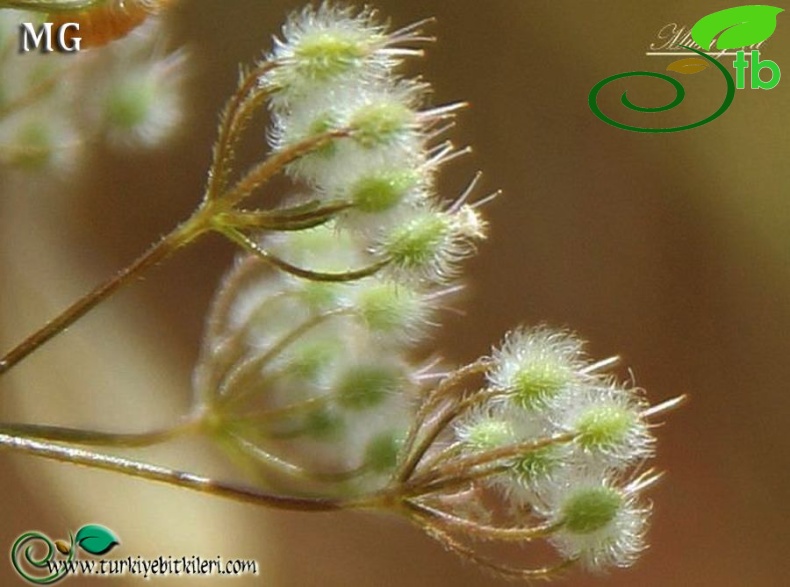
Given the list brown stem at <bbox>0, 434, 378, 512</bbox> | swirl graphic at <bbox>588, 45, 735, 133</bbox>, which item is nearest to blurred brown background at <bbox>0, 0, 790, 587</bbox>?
swirl graphic at <bbox>588, 45, 735, 133</bbox>

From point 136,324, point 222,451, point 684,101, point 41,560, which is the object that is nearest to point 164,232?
point 136,324

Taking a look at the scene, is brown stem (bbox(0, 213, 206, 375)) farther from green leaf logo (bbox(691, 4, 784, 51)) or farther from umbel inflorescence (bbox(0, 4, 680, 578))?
green leaf logo (bbox(691, 4, 784, 51))

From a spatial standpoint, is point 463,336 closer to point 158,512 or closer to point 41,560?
point 158,512

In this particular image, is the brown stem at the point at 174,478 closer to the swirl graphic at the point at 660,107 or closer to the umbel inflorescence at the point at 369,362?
the umbel inflorescence at the point at 369,362

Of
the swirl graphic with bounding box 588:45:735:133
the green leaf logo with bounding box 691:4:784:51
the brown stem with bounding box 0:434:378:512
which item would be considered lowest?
the brown stem with bounding box 0:434:378:512

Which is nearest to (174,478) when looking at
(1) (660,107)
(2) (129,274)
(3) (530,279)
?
(2) (129,274)

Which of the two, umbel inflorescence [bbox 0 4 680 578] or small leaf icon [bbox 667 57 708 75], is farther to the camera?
small leaf icon [bbox 667 57 708 75]

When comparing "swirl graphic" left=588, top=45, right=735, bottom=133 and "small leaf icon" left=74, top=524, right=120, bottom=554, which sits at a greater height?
"swirl graphic" left=588, top=45, right=735, bottom=133
